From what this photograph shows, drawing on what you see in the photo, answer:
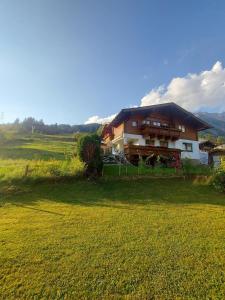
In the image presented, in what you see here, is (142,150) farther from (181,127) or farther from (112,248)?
(112,248)

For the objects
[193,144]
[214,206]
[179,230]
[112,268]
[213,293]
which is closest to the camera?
[213,293]

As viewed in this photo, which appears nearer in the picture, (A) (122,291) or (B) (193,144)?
(A) (122,291)

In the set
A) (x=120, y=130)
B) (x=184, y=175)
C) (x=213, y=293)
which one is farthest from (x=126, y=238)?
(x=120, y=130)

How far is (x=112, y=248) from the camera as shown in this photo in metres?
7.98

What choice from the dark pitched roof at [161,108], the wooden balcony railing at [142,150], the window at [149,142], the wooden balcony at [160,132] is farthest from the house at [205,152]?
the wooden balcony railing at [142,150]

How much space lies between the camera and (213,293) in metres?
5.82

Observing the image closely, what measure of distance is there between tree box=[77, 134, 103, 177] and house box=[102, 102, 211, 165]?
7.21 metres

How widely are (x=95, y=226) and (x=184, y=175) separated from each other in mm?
14456

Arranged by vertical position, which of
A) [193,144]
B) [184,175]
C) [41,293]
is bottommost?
[41,293]

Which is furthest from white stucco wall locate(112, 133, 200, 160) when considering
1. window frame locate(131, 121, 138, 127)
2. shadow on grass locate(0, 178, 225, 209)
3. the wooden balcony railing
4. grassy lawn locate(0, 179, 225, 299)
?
grassy lawn locate(0, 179, 225, 299)

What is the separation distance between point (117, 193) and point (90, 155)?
5.00m

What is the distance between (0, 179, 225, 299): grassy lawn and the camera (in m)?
6.03

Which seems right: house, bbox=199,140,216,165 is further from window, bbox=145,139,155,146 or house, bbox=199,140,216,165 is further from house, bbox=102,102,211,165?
window, bbox=145,139,155,146

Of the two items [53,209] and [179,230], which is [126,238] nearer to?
[179,230]
